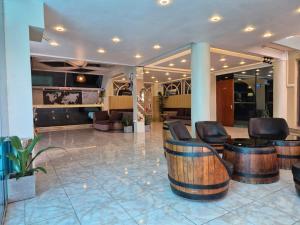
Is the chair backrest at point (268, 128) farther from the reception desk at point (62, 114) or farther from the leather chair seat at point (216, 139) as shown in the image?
the reception desk at point (62, 114)

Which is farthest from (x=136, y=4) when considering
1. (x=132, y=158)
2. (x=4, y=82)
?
(x=132, y=158)

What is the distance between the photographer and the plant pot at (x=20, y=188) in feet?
8.59

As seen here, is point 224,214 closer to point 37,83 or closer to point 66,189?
point 66,189

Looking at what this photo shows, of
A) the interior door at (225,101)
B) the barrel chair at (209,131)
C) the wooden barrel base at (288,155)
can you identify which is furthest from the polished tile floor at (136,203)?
the interior door at (225,101)

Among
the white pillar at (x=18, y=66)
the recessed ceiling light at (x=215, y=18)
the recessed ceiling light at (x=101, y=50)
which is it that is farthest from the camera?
the recessed ceiling light at (x=101, y=50)

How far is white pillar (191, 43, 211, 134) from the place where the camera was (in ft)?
17.6

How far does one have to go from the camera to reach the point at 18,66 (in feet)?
9.49

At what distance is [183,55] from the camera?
7.23m

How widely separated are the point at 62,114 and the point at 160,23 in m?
8.42

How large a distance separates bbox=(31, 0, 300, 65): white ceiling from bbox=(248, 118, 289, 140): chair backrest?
2.21 meters

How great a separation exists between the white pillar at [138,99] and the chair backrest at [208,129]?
4.43 metres

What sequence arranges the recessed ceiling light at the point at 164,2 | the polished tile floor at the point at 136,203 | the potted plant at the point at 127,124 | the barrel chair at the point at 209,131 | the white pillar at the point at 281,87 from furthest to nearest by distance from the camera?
the potted plant at the point at 127,124
the white pillar at the point at 281,87
the barrel chair at the point at 209,131
the recessed ceiling light at the point at 164,2
the polished tile floor at the point at 136,203

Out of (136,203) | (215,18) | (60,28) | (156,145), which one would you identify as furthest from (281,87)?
(60,28)

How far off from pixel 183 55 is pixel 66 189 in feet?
19.5
